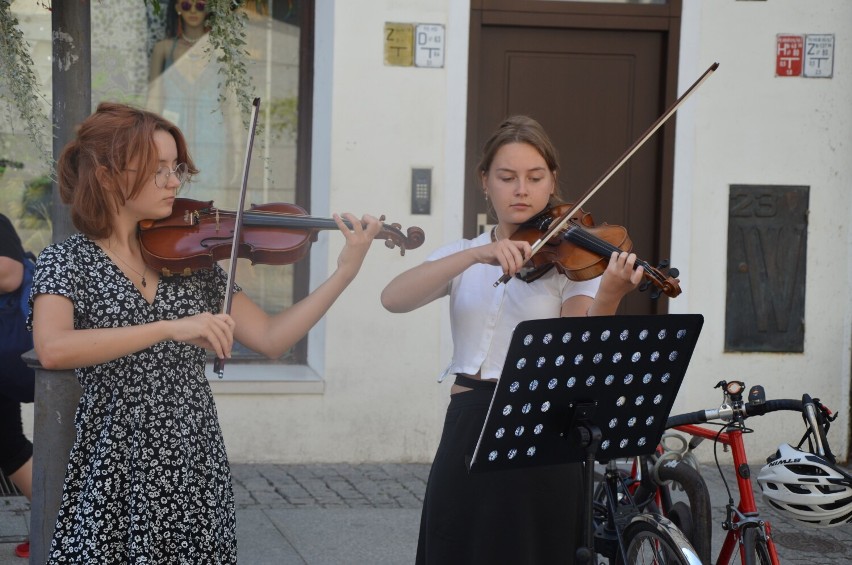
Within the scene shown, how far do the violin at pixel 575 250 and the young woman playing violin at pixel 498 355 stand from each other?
3cm

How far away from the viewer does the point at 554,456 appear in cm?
284

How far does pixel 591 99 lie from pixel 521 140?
3.91m

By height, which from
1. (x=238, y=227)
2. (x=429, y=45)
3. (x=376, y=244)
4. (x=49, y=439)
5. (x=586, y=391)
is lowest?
(x=49, y=439)

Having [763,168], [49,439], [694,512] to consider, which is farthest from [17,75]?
[763,168]

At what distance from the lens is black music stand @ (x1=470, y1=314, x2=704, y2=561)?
2.67 m

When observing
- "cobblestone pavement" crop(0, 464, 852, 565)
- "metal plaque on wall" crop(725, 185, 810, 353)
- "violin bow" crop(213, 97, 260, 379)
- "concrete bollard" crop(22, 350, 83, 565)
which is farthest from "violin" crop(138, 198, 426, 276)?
"metal plaque on wall" crop(725, 185, 810, 353)

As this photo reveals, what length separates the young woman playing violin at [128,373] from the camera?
2.70 meters

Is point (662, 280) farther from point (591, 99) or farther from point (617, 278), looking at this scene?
point (591, 99)

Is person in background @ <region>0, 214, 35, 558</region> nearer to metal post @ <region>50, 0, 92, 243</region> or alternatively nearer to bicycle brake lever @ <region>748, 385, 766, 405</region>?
metal post @ <region>50, 0, 92, 243</region>

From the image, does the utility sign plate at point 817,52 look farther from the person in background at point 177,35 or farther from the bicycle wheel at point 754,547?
the bicycle wheel at point 754,547

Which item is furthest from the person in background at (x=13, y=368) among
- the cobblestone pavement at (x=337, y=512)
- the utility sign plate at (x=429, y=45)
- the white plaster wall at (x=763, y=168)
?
the white plaster wall at (x=763, y=168)

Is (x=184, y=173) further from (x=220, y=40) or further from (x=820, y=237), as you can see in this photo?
(x=820, y=237)

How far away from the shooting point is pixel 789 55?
22.1 feet

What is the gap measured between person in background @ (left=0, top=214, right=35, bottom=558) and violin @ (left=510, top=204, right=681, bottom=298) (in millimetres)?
2236
